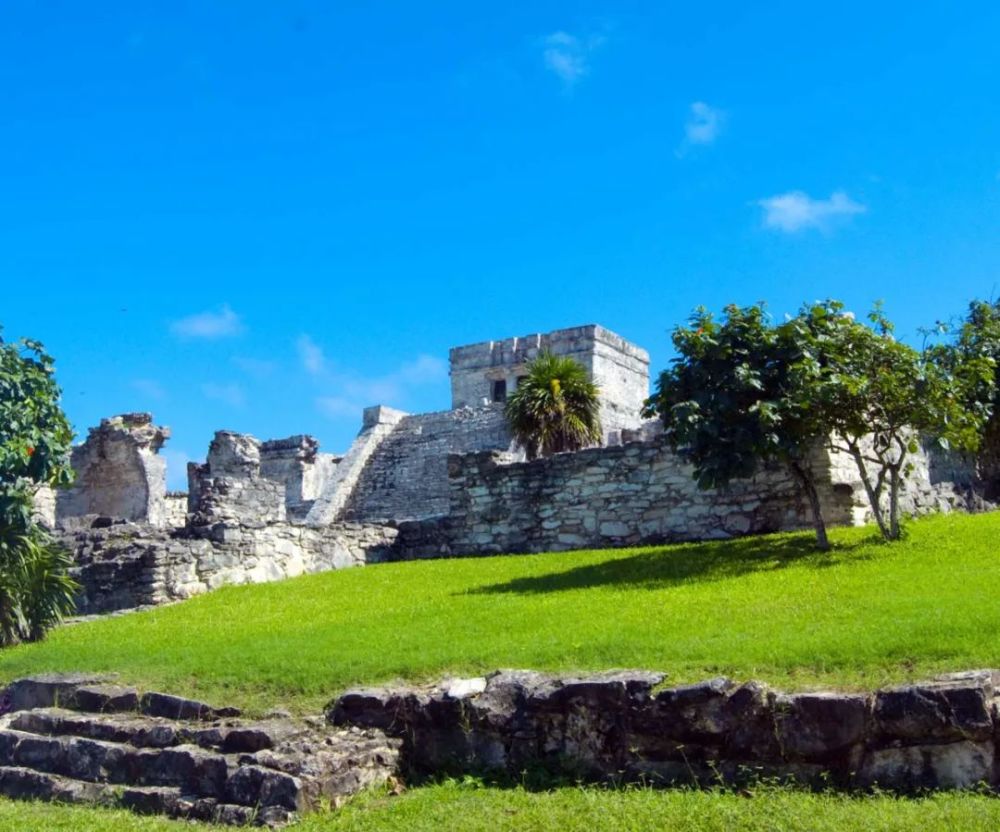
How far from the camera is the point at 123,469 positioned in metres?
24.2

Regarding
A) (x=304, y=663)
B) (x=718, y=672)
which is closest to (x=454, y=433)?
(x=304, y=663)

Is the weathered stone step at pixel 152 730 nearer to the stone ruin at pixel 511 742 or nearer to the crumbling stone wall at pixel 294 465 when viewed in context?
the stone ruin at pixel 511 742

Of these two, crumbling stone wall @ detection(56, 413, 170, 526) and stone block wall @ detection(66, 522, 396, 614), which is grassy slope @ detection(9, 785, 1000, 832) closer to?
stone block wall @ detection(66, 522, 396, 614)

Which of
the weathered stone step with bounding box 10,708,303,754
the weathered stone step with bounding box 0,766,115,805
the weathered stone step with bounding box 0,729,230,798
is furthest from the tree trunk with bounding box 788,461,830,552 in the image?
the weathered stone step with bounding box 0,766,115,805

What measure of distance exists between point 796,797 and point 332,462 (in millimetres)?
24276

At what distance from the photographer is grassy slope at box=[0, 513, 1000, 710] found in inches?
280

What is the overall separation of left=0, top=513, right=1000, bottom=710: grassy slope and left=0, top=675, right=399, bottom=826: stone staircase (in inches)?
15.0

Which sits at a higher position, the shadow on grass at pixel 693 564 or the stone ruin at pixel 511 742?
the shadow on grass at pixel 693 564

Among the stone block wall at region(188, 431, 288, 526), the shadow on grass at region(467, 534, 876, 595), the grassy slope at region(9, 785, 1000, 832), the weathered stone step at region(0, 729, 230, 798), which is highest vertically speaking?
the stone block wall at region(188, 431, 288, 526)

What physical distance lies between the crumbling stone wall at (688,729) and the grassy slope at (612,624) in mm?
364

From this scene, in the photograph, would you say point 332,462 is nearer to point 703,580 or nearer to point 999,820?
point 703,580

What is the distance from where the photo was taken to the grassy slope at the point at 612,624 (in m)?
7.11

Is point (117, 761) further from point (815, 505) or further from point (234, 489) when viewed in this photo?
point (234, 489)

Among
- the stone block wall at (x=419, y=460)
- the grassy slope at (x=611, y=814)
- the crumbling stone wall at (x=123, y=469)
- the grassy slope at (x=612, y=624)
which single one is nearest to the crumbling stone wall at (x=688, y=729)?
the grassy slope at (x=611, y=814)
